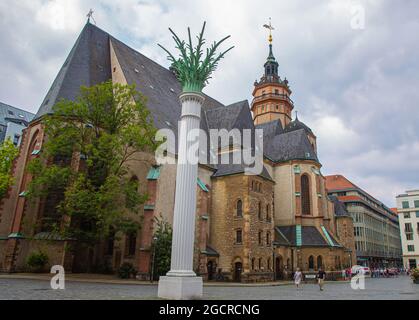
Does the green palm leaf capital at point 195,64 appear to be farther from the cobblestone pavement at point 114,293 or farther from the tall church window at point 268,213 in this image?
the tall church window at point 268,213

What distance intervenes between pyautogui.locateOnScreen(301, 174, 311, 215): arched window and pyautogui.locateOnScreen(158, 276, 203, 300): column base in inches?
1188

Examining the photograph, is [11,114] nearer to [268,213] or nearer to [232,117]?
[232,117]

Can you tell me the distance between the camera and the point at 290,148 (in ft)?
144

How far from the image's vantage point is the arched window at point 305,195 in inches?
1641

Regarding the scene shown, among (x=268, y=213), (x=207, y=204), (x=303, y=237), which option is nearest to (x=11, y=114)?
(x=207, y=204)

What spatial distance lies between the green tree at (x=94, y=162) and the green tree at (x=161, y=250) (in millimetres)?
2124

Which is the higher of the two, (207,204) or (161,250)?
(207,204)

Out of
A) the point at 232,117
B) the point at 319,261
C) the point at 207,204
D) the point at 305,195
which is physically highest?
the point at 232,117

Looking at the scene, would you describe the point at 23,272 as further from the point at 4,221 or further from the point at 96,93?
the point at 96,93

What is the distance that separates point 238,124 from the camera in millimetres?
37438

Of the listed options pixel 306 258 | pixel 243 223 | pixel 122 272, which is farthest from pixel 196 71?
pixel 306 258

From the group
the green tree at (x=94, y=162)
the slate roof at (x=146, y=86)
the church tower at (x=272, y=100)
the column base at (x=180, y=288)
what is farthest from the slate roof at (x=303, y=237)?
the column base at (x=180, y=288)

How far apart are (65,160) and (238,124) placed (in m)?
17.8

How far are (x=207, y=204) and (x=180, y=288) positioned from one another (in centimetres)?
1878
